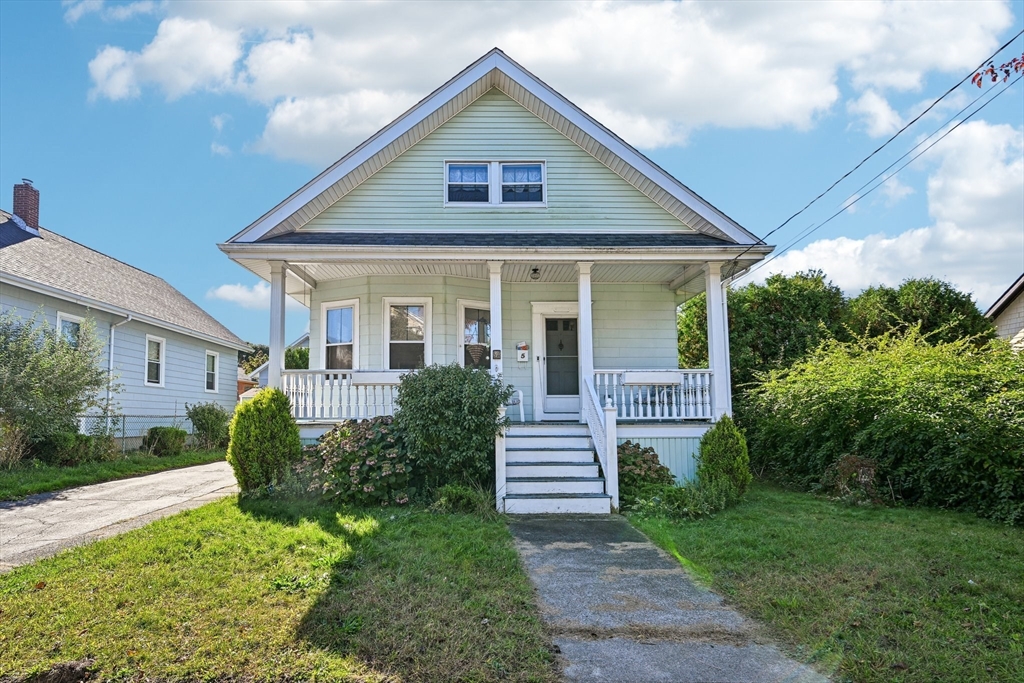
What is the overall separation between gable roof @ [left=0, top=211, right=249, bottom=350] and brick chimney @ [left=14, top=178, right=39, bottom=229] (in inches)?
10.5

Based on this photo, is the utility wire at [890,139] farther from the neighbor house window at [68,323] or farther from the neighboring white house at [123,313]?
the neighbor house window at [68,323]

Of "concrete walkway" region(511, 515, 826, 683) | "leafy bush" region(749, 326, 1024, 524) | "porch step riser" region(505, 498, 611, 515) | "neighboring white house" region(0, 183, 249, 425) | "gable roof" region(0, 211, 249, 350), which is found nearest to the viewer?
"concrete walkway" region(511, 515, 826, 683)

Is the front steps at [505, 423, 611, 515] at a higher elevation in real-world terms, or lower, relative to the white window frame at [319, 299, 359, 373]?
lower

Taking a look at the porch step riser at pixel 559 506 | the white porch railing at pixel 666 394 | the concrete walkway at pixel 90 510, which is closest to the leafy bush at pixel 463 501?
the porch step riser at pixel 559 506

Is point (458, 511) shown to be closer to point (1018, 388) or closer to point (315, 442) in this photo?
point (315, 442)

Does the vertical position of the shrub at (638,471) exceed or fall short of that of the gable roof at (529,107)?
it falls short

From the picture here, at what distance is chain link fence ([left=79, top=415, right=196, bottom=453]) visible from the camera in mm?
15508

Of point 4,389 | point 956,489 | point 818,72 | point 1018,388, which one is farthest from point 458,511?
point 4,389

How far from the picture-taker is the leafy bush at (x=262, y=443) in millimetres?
9320

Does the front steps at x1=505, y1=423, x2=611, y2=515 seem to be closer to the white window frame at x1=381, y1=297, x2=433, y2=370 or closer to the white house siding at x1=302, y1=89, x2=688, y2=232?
the white window frame at x1=381, y1=297, x2=433, y2=370

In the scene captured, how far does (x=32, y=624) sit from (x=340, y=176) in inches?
337

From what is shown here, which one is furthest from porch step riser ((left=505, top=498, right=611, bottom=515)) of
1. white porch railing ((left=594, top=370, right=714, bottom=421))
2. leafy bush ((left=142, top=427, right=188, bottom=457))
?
leafy bush ((left=142, top=427, right=188, bottom=457))

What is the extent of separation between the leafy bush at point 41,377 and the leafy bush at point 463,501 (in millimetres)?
8867

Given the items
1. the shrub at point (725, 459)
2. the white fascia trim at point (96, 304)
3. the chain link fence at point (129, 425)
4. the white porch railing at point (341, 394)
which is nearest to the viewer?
the shrub at point (725, 459)
